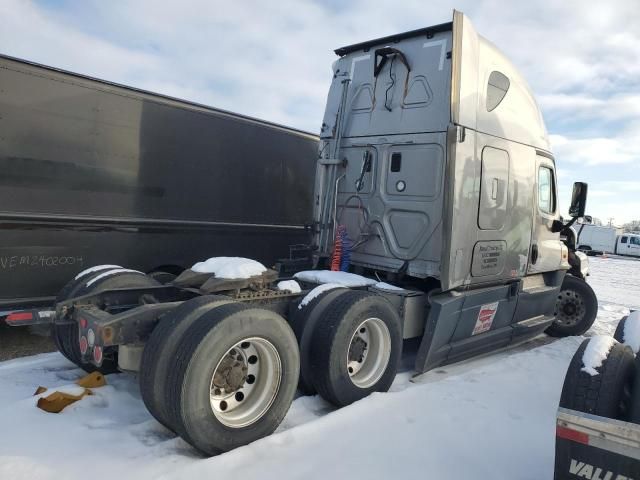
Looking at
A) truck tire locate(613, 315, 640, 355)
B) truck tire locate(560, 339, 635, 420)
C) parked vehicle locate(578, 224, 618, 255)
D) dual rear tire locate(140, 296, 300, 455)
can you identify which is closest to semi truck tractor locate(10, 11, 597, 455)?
dual rear tire locate(140, 296, 300, 455)

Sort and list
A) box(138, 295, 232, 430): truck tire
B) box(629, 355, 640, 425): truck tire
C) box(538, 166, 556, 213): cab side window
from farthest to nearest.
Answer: box(538, 166, 556, 213): cab side window
box(138, 295, 232, 430): truck tire
box(629, 355, 640, 425): truck tire

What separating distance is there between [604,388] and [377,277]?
3.16 meters

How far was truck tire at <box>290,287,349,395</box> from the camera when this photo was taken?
Answer: 3.94 meters

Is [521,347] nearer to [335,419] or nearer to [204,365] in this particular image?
[335,419]

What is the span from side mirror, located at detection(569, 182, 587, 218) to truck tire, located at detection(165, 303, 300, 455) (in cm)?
473

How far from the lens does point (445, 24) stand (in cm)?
489

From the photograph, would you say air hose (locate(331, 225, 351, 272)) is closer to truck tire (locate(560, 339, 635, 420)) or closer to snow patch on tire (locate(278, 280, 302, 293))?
snow patch on tire (locate(278, 280, 302, 293))

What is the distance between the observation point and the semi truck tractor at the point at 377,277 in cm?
321

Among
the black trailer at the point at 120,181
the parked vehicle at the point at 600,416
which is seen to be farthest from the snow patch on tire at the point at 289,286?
the black trailer at the point at 120,181

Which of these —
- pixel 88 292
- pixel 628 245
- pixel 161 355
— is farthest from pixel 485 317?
pixel 628 245

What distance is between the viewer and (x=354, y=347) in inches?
164

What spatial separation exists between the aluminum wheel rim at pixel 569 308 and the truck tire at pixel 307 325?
4.59 metres

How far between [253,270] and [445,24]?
3.17 m

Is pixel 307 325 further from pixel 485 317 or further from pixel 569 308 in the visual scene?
pixel 569 308
